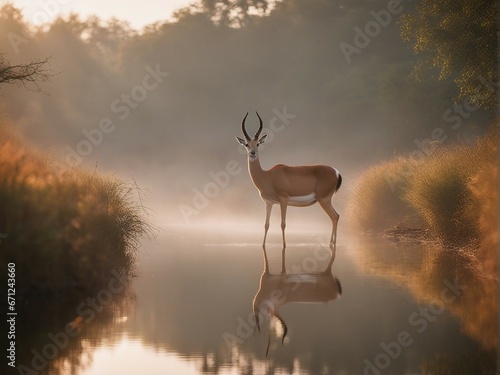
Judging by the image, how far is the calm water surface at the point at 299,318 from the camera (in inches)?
373

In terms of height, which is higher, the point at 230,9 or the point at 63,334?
the point at 230,9

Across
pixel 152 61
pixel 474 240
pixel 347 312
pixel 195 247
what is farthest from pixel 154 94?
pixel 347 312

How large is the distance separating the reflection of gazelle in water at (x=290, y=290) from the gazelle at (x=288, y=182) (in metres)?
5.18

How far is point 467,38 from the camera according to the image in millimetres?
24016

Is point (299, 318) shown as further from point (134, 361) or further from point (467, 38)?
point (467, 38)

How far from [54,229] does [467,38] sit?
13.8 metres

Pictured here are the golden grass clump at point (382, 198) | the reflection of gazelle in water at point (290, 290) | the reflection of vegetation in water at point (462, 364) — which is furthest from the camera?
the golden grass clump at point (382, 198)

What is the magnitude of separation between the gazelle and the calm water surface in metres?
2.81

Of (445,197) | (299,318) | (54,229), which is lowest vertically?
(299,318)

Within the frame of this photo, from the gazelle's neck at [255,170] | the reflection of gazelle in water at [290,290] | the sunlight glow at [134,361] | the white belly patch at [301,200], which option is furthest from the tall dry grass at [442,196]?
the sunlight glow at [134,361]

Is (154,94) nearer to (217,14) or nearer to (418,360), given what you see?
(217,14)

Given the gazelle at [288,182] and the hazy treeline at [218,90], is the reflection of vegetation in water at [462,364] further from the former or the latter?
the hazy treeline at [218,90]

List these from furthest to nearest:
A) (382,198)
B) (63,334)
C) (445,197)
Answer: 1. (382,198)
2. (445,197)
3. (63,334)

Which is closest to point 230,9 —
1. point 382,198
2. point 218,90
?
point 218,90
